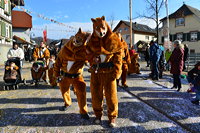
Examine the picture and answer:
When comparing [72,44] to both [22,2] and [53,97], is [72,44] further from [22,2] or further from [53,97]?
[22,2]

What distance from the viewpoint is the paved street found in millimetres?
3060

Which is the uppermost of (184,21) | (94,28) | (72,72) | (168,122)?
(184,21)

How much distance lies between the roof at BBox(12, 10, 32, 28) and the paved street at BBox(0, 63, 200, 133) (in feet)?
107

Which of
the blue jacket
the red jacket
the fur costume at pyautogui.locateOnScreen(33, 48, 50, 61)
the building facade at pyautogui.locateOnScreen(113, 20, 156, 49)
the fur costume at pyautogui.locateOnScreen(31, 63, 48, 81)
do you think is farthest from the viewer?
the building facade at pyautogui.locateOnScreen(113, 20, 156, 49)

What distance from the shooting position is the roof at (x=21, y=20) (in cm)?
3361

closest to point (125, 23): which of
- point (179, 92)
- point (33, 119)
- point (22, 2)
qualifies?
point (22, 2)

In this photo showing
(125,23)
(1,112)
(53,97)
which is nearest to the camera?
(1,112)

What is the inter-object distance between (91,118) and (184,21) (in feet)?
99.1

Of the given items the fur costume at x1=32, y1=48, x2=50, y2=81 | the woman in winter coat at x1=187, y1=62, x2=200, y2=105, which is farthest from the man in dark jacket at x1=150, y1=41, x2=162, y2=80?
the fur costume at x1=32, y1=48, x2=50, y2=81

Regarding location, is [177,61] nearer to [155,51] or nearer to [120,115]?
[155,51]

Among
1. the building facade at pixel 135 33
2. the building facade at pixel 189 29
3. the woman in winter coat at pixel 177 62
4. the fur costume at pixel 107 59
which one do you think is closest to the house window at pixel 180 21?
the building facade at pixel 189 29

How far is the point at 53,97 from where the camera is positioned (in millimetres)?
5059

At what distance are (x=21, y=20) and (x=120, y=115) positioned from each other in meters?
37.0

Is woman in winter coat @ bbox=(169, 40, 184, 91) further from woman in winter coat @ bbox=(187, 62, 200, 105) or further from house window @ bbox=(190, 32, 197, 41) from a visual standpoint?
house window @ bbox=(190, 32, 197, 41)
